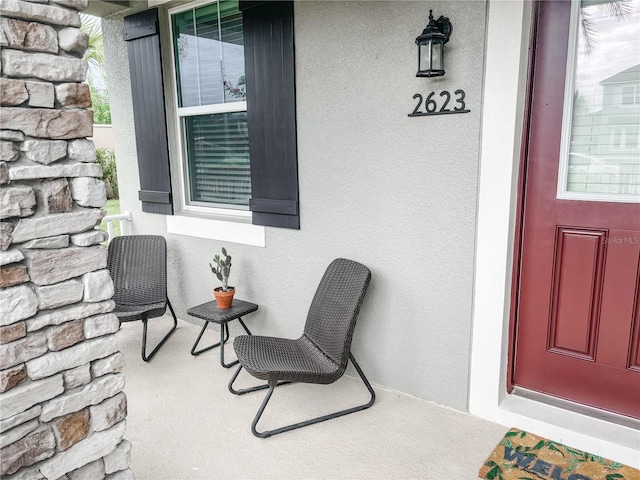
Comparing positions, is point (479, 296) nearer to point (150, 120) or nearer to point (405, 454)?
point (405, 454)

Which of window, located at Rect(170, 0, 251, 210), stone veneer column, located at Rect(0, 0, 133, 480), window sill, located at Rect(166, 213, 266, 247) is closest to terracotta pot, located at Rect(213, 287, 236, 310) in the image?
window sill, located at Rect(166, 213, 266, 247)

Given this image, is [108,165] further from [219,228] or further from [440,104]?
[440,104]

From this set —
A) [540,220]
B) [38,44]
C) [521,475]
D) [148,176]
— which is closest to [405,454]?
[521,475]

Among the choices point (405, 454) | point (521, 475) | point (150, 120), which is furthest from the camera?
point (150, 120)

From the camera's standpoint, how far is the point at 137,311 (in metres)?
3.22

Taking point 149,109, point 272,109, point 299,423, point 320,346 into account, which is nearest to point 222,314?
point 320,346

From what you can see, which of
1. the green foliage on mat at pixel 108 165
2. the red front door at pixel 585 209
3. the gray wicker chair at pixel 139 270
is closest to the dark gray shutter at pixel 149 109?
the gray wicker chair at pixel 139 270

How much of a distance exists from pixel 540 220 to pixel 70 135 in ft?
6.83

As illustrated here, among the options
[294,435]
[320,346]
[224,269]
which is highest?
[224,269]

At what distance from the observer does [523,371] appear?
2.49 m

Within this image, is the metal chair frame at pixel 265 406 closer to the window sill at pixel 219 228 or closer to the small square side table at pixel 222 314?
the small square side table at pixel 222 314

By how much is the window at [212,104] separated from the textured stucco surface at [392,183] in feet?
2.24

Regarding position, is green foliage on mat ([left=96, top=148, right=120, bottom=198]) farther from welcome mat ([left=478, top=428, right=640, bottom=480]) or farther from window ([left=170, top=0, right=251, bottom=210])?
welcome mat ([left=478, top=428, right=640, bottom=480])

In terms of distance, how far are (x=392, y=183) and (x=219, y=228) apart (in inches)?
60.3
